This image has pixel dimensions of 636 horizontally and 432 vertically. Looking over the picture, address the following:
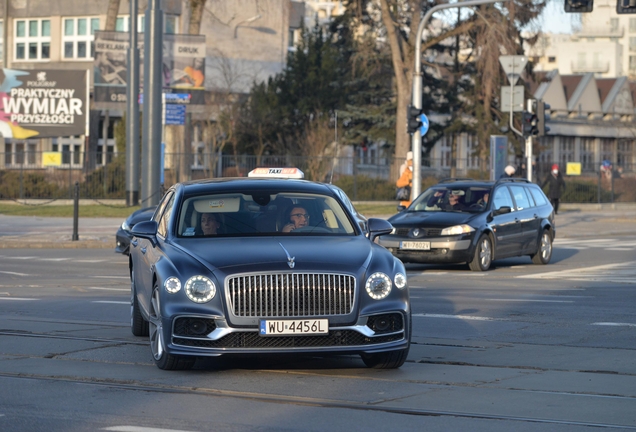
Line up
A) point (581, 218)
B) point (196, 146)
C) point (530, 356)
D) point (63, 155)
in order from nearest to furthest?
1. point (530, 356)
2. point (581, 218)
3. point (63, 155)
4. point (196, 146)

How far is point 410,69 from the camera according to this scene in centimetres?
4794

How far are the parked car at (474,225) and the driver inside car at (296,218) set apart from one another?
9269 millimetres

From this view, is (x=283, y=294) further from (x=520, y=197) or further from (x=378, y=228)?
(x=520, y=197)

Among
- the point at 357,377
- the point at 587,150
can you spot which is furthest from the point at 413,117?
the point at 587,150

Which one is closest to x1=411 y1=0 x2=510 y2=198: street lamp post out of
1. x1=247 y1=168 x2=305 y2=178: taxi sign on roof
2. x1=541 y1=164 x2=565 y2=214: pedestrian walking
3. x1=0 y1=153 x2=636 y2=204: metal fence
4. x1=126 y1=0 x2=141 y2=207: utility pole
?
x1=126 y1=0 x2=141 y2=207: utility pole

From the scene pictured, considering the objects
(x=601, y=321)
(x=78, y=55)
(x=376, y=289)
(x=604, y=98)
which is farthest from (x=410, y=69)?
(x=604, y=98)

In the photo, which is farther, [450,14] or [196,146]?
[196,146]

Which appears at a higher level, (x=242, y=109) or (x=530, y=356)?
(x=242, y=109)

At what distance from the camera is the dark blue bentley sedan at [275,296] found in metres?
7.95

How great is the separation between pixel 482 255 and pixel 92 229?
14.5m

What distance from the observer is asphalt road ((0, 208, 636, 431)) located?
6836 mm

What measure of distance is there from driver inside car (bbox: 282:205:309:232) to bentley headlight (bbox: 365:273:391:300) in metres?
1.12

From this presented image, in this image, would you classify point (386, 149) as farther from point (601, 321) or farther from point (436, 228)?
point (601, 321)

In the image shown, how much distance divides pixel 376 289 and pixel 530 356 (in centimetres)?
205
